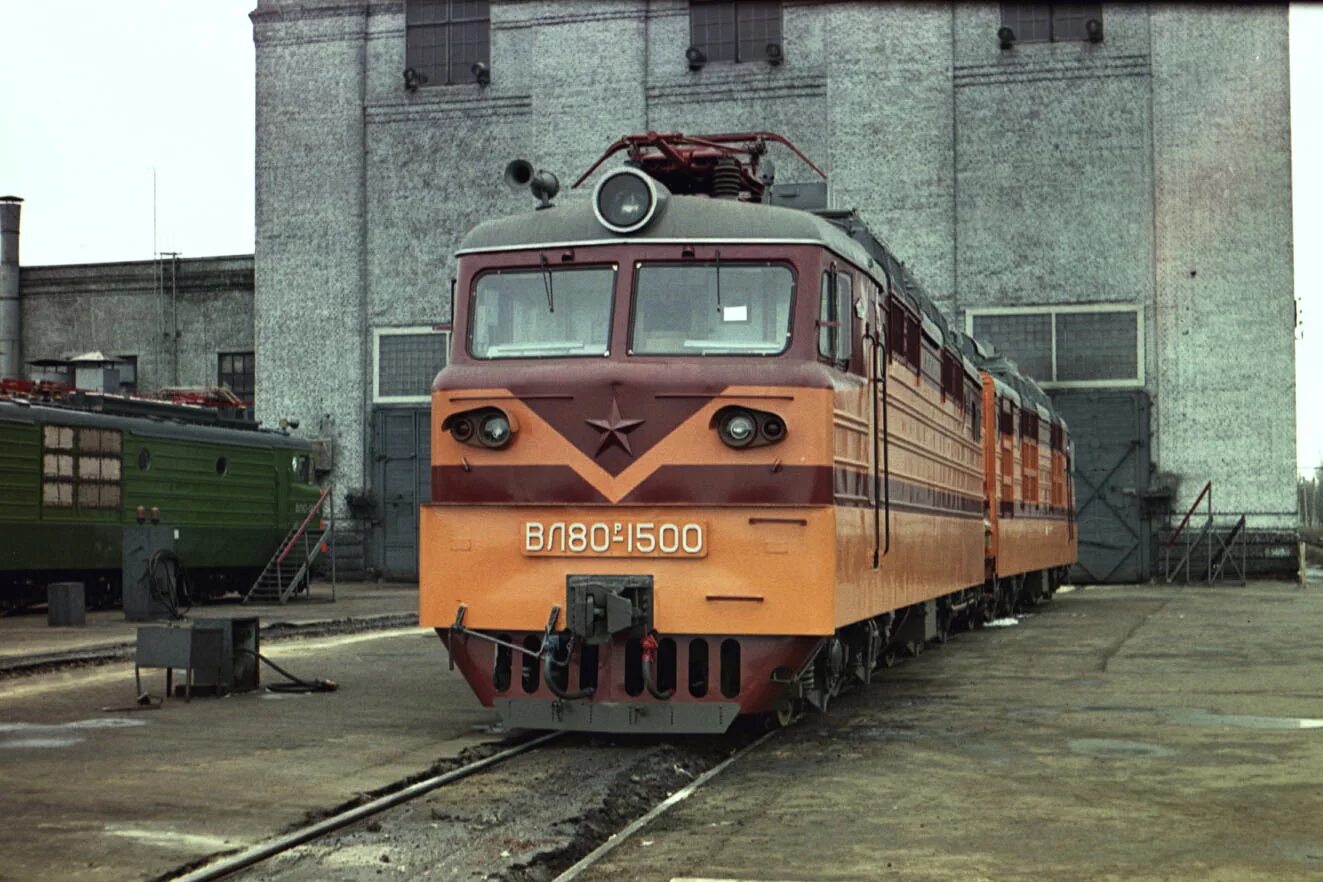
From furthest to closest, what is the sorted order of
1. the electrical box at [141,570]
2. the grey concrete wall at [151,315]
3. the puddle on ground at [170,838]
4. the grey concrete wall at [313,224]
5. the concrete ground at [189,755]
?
the grey concrete wall at [151,315]
the grey concrete wall at [313,224]
the electrical box at [141,570]
the concrete ground at [189,755]
the puddle on ground at [170,838]

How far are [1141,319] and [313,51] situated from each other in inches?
826

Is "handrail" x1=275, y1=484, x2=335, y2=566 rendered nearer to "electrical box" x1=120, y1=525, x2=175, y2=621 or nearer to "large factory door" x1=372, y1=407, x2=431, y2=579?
"large factory door" x1=372, y1=407, x2=431, y2=579

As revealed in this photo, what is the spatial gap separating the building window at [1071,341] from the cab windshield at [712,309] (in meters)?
27.2

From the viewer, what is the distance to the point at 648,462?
1045 cm

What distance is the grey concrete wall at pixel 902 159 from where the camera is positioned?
119ft

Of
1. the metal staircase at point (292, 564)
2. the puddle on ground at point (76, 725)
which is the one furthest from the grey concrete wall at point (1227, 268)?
the puddle on ground at point (76, 725)

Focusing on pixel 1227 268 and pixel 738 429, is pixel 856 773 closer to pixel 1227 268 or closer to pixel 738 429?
pixel 738 429

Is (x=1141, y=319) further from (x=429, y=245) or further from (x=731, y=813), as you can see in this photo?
(x=731, y=813)

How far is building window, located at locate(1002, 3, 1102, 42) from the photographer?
A: 123ft

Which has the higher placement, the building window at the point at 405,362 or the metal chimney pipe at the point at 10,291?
the metal chimney pipe at the point at 10,291

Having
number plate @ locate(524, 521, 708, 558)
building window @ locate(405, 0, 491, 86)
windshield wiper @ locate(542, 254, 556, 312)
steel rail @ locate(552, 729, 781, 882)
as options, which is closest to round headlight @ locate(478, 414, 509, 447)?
number plate @ locate(524, 521, 708, 558)

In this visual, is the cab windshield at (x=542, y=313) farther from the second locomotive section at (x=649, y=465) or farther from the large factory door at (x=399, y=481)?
the large factory door at (x=399, y=481)

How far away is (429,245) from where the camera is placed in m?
40.3

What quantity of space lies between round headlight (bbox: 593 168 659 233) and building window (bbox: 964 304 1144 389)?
2729 cm
